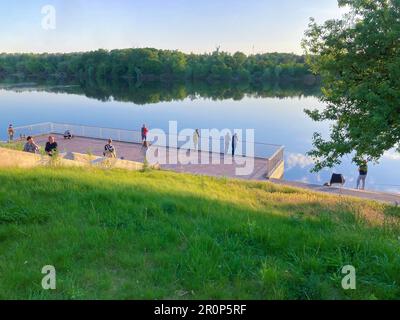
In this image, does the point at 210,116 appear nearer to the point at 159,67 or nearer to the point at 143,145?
the point at 143,145

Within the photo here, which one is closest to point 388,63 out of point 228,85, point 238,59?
point 228,85

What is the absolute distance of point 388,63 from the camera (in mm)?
10055

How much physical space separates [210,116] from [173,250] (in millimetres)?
46965

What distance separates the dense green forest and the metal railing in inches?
3395

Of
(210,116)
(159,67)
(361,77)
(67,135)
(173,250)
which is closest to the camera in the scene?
(173,250)

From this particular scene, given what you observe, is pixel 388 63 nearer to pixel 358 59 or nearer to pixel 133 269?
pixel 358 59

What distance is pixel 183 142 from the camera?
2491 cm

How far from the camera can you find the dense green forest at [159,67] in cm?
10881

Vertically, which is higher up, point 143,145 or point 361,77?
point 361,77

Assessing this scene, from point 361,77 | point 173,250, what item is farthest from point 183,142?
point 173,250

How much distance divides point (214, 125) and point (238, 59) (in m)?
78.9

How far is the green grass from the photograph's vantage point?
3.70 meters

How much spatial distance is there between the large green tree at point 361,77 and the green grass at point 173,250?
4.50 metres

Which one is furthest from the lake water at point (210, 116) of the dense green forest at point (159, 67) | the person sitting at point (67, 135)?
the dense green forest at point (159, 67)
